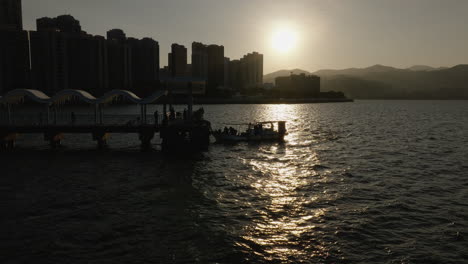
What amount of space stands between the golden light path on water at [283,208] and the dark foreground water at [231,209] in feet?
0.29

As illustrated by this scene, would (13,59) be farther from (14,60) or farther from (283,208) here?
(283,208)

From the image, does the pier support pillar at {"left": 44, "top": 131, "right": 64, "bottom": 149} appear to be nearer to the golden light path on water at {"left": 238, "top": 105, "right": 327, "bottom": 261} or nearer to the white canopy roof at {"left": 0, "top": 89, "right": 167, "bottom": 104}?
the white canopy roof at {"left": 0, "top": 89, "right": 167, "bottom": 104}

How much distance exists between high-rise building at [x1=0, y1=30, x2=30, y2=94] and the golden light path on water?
644ft

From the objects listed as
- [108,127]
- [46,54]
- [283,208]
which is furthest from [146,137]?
[46,54]

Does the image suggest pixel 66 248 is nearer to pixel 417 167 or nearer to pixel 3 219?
pixel 3 219

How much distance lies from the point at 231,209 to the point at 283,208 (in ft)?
11.4

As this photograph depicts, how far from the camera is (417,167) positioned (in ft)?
119

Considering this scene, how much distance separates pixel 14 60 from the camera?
195m

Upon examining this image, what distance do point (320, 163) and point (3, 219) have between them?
98.9ft

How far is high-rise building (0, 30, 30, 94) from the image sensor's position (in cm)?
18962

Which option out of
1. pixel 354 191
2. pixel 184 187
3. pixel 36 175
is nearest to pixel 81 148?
pixel 36 175

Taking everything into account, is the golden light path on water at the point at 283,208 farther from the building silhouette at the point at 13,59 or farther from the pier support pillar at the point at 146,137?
the building silhouette at the point at 13,59

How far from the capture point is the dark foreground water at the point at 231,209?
15.9m

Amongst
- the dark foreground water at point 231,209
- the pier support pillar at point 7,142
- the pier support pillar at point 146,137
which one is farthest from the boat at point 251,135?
the pier support pillar at point 7,142
